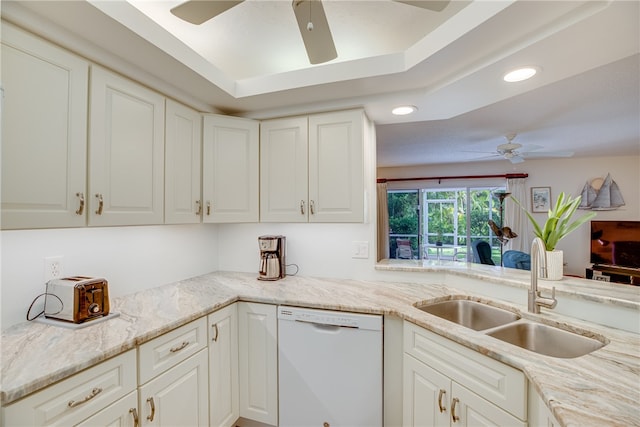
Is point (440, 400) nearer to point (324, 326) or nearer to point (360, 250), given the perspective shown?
point (324, 326)

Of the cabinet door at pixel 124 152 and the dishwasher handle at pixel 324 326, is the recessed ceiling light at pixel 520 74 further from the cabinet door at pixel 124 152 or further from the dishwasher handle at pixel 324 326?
the cabinet door at pixel 124 152

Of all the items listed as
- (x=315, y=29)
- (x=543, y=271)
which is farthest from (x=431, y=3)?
(x=543, y=271)

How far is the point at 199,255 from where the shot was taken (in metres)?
2.40

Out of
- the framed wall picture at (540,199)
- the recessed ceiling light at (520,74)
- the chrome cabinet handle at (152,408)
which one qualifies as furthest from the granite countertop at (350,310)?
the framed wall picture at (540,199)

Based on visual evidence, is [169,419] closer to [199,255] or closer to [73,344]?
[73,344]

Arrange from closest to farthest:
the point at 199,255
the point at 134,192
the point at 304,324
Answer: the point at 134,192
the point at 304,324
the point at 199,255

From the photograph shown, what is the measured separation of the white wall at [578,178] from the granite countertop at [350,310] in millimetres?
4168

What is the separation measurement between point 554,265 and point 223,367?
1.98m

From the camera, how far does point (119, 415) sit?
3.77 ft

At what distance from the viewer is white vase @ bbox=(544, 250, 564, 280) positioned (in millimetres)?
1645

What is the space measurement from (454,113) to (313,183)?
1128 mm

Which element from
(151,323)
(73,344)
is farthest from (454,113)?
(73,344)

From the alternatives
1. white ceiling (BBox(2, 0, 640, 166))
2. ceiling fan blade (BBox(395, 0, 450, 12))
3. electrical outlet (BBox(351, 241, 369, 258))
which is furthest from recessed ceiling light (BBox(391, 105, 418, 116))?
electrical outlet (BBox(351, 241, 369, 258))

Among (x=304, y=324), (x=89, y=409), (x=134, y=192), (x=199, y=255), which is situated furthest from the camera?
(x=199, y=255)
